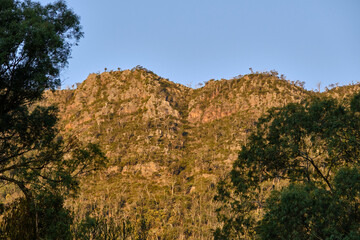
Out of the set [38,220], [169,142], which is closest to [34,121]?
[38,220]

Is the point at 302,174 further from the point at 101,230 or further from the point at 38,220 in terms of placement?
the point at 38,220

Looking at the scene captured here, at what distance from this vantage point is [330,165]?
59.9ft

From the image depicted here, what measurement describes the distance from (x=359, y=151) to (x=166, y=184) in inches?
5087

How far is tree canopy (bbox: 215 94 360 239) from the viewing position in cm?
1320

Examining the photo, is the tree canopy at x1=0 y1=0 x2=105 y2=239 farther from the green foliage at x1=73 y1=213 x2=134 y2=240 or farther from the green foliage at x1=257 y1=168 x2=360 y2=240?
the green foliage at x1=257 y1=168 x2=360 y2=240

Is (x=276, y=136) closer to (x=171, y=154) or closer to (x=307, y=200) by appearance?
(x=307, y=200)

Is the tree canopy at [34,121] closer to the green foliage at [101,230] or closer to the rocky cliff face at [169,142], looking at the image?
the green foliage at [101,230]

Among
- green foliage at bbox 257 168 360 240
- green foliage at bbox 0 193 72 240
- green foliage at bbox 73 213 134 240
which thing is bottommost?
green foliage at bbox 73 213 134 240

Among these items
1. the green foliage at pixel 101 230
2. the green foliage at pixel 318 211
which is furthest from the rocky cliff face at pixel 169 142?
the green foliage at pixel 318 211

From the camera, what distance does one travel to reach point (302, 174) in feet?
61.7

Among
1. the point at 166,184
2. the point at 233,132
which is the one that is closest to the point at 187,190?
the point at 166,184

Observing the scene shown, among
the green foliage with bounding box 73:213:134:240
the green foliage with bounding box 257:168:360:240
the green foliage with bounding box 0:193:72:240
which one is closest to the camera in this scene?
the green foliage with bounding box 257:168:360:240

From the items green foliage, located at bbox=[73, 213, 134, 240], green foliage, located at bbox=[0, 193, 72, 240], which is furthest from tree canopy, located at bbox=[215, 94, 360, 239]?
green foliage, located at bbox=[0, 193, 72, 240]

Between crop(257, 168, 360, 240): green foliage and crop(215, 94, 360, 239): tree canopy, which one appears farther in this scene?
crop(215, 94, 360, 239): tree canopy
